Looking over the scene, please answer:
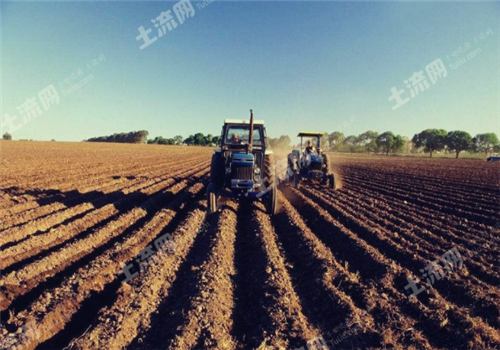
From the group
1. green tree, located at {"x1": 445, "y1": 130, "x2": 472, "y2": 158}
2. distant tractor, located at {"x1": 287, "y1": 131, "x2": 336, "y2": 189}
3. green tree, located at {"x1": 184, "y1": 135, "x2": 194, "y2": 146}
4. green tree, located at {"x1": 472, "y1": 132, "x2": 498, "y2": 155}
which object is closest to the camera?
distant tractor, located at {"x1": 287, "y1": 131, "x2": 336, "y2": 189}

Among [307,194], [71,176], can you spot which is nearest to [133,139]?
[71,176]

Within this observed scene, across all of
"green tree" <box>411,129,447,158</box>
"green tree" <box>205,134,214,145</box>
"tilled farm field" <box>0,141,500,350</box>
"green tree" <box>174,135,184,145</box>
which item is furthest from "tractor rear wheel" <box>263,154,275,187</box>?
"green tree" <box>174,135,184,145</box>

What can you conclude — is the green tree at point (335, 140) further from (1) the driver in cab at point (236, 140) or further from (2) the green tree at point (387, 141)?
(1) the driver in cab at point (236, 140)

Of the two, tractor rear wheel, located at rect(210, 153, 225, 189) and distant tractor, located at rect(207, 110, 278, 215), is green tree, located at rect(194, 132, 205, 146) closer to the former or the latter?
distant tractor, located at rect(207, 110, 278, 215)

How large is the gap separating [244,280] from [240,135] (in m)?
5.19

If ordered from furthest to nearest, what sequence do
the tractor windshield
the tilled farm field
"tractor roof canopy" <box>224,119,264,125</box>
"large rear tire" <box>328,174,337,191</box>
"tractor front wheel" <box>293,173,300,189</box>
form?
"tractor front wheel" <box>293,173,300,189</box>
"large rear tire" <box>328,174,337,191</box>
the tractor windshield
"tractor roof canopy" <box>224,119,264,125</box>
the tilled farm field

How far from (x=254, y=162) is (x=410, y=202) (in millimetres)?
6102

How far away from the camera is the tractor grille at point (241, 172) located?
7.92m

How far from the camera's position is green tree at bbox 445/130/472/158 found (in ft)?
202

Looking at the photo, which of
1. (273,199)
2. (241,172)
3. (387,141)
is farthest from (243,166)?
(387,141)

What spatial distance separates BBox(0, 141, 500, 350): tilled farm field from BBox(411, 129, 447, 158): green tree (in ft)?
212

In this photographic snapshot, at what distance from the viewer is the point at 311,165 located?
1204 centimetres

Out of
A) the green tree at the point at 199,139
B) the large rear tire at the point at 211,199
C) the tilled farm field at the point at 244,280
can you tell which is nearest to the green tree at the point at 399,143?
the green tree at the point at 199,139

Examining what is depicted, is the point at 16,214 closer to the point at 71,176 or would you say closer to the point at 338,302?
the point at 71,176
